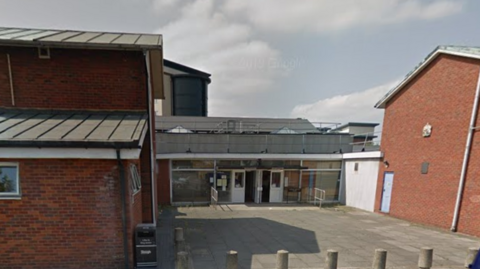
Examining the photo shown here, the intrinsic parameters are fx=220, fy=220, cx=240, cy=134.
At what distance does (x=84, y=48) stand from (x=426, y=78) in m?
11.9

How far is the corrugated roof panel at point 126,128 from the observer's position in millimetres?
3966

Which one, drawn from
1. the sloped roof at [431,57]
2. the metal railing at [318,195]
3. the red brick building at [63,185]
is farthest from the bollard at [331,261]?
the metal railing at [318,195]

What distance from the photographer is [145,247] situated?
428 centimetres

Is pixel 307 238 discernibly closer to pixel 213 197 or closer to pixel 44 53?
pixel 213 197

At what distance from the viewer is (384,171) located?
10594mm

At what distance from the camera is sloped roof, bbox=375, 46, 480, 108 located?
743 centimetres

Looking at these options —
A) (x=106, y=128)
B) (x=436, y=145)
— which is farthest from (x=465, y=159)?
(x=106, y=128)

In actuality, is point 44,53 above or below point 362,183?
above

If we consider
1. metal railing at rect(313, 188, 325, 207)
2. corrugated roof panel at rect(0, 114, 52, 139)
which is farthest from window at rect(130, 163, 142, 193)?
metal railing at rect(313, 188, 325, 207)

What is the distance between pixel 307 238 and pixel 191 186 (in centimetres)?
725

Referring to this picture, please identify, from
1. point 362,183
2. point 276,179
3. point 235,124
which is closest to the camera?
point 362,183

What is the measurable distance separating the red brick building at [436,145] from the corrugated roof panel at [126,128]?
33.7ft

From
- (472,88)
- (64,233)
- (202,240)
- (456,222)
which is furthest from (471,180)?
(64,233)

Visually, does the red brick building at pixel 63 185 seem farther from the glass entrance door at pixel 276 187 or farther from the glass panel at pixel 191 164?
the glass entrance door at pixel 276 187
